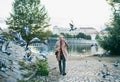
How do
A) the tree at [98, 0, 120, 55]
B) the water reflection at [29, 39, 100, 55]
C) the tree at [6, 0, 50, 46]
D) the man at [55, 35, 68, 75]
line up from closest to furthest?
the man at [55, 35, 68, 75]
the tree at [98, 0, 120, 55]
the water reflection at [29, 39, 100, 55]
the tree at [6, 0, 50, 46]

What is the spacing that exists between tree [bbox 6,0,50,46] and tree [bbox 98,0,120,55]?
25873 millimetres

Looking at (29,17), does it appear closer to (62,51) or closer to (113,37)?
(113,37)

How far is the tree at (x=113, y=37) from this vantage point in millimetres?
30078

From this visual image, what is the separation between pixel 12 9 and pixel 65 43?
143 ft

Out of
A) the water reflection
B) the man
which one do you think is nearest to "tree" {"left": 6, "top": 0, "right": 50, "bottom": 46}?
the water reflection

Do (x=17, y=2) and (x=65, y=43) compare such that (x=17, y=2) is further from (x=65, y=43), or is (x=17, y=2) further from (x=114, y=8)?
(x=65, y=43)

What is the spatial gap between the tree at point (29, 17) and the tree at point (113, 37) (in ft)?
84.9

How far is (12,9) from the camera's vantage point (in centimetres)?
5731

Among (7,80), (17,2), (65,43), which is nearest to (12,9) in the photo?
(17,2)

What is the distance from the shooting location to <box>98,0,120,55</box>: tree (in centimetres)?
3008

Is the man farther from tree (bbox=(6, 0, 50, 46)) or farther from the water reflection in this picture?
tree (bbox=(6, 0, 50, 46))

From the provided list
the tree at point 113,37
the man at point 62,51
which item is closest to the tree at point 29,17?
the tree at point 113,37

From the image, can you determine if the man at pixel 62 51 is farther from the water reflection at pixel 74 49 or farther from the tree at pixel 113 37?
the tree at pixel 113 37

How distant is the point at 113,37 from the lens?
30.4 meters
